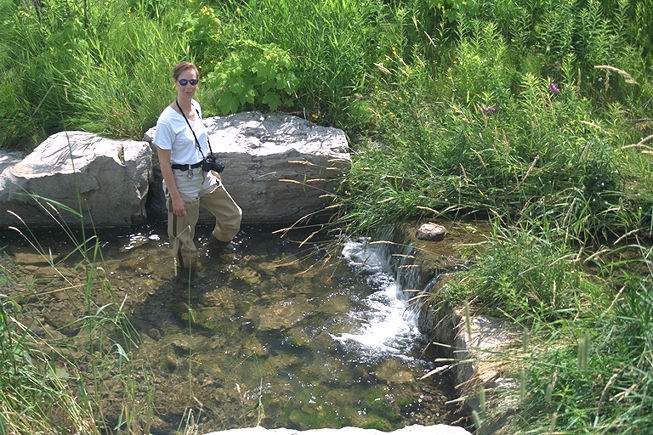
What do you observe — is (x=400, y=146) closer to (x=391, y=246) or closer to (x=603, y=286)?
(x=391, y=246)

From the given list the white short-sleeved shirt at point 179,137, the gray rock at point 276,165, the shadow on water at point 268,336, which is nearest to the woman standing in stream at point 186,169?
the white short-sleeved shirt at point 179,137

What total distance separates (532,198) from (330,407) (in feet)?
7.94

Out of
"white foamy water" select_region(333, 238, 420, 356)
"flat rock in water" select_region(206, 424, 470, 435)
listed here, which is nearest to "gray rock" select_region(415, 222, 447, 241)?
"white foamy water" select_region(333, 238, 420, 356)

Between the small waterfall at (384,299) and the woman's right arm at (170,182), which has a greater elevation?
the woman's right arm at (170,182)

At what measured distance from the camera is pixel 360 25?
26.4 feet

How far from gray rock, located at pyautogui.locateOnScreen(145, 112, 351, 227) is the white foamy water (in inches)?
27.6

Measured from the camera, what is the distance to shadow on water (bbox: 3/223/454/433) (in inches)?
195

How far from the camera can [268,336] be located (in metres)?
5.77

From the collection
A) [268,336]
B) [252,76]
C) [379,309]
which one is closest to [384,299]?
[379,309]

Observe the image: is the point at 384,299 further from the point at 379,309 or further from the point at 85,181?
the point at 85,181

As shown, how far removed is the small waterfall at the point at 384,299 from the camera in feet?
18.6

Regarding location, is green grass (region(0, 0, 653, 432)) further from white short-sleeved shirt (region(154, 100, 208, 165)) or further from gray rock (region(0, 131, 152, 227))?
white short-sleeved shirt (region(154, 100, 208, 165))

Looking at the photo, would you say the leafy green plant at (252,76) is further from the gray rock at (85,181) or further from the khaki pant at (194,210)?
the khaki pant at (194,210)

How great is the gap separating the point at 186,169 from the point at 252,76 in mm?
1886
